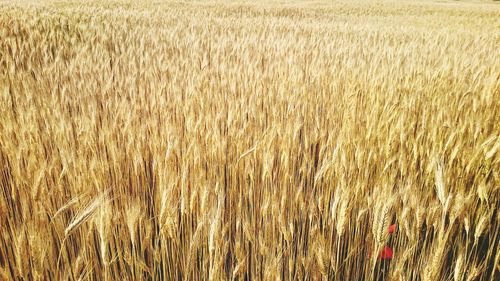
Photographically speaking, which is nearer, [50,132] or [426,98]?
[50,132]

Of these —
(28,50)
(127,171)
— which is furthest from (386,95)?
(28,50)

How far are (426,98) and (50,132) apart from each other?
1.66 m

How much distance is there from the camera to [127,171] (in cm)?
111

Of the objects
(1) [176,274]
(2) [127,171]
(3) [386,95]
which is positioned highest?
(3) [386,95]

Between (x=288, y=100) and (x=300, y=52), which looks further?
(x=300, y=52)

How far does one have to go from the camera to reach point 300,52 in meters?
2.77

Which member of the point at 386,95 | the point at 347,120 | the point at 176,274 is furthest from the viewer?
the point at 386,95

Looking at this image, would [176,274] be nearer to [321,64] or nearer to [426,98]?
[426,98]

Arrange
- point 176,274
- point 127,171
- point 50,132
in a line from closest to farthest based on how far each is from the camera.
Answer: point 176,274 → point 127,171 → point 50,132

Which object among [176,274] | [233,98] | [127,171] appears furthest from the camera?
[233,98]

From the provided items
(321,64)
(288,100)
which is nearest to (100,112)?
(288,100)

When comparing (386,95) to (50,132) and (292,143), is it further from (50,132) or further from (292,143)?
(50,132)

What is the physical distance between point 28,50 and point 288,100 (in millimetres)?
1956

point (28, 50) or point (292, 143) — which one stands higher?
point (28, 50)
